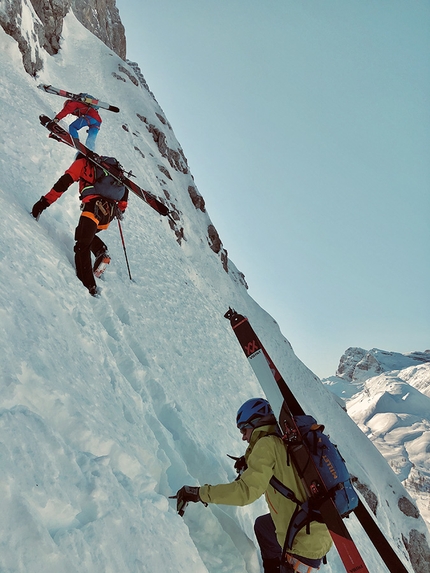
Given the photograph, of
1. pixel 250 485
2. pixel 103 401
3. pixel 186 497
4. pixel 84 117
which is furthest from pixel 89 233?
pixel 84 117

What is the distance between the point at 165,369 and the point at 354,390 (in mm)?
149099

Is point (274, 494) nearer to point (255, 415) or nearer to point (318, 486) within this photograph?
point (318, 486)

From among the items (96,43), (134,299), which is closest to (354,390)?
(96,43)

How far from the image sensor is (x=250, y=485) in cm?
273

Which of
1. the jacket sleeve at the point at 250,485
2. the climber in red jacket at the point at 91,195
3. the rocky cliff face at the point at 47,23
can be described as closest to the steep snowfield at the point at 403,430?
the climber in red jacket at the point at 91,195

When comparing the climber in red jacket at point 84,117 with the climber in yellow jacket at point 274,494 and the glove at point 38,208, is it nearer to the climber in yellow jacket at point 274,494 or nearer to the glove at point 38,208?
the glove at point 38,208

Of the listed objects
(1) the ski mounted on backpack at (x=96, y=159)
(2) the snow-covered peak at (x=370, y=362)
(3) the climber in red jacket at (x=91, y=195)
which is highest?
(2) the snow-covered peak at (x=370, y=362)

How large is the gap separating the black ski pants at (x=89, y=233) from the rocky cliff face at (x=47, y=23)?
39.3 ft

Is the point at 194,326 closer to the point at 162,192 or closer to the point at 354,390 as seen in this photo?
the point at 162,192

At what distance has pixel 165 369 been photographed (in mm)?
5547

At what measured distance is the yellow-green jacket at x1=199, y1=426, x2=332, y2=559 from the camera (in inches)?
108

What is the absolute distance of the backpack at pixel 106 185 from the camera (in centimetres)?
564

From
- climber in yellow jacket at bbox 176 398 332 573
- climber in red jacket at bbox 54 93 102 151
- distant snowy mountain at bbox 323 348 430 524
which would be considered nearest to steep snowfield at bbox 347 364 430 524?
distant snowy mountain at bbox 323 348 430 524

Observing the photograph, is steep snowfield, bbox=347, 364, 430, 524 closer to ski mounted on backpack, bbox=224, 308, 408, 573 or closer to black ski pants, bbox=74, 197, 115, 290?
ski mounted on backpack, bbox=224, 308, 408, 573
